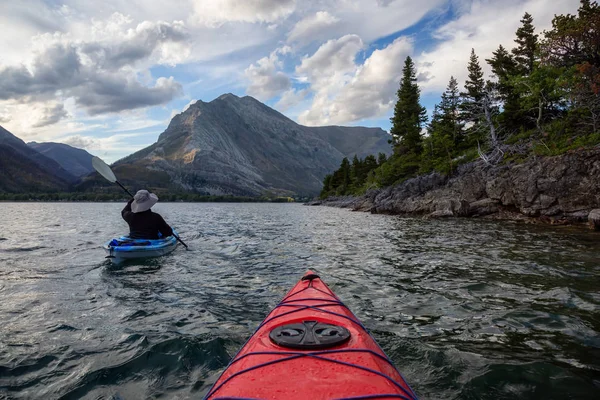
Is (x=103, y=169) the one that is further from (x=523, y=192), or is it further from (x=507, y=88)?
(x=507, y=88)

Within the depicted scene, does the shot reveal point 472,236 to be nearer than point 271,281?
No

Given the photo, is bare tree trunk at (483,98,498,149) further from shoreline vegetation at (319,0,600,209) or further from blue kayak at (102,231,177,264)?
blue kayak at (102,231,177,264)

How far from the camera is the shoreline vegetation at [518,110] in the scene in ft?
73.6

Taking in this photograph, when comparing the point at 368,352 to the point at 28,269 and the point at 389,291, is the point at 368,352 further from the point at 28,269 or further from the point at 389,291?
the point at 28,269

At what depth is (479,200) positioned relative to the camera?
3055 centimetres

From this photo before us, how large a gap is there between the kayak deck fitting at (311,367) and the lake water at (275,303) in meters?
1.28

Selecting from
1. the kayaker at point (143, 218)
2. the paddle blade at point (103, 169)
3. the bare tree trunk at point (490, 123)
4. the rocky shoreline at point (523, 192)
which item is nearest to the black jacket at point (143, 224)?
the kayaker at point (143, 218)

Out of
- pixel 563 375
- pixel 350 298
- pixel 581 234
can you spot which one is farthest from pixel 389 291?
pixel 581 234

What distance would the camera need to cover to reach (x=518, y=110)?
36812 millimetres

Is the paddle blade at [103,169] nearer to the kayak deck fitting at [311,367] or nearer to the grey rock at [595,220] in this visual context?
the kayak deck fitting at [311,367]

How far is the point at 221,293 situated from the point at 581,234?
63.1 ft

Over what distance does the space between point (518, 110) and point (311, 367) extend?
44216mm

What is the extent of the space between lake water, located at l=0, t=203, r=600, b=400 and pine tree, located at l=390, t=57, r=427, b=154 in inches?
1890

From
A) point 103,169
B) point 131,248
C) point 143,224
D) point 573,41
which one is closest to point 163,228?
point 143,224
